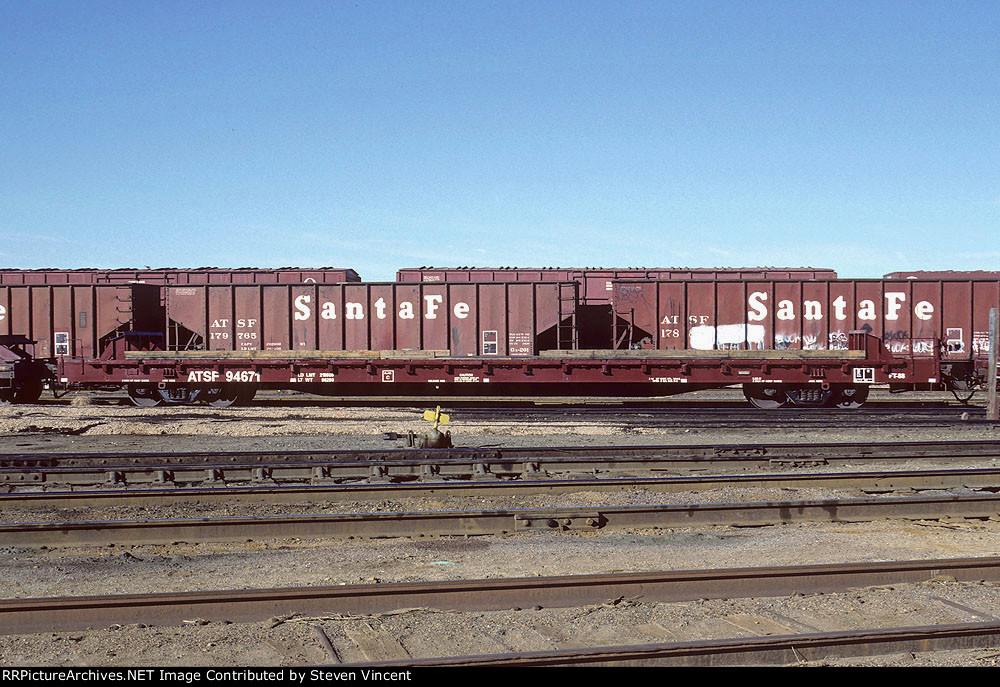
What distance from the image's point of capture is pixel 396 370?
22.1m

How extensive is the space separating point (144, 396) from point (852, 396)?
62.7ft

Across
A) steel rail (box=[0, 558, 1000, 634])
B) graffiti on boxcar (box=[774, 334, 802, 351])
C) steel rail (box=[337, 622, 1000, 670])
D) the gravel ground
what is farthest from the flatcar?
steel rail (box=[337, 622, 1000, 670])

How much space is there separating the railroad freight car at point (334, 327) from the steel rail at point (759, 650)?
1752 cm

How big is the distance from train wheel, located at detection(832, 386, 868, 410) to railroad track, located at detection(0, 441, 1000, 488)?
27.4 ft

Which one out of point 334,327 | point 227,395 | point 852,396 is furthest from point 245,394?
point 852,396

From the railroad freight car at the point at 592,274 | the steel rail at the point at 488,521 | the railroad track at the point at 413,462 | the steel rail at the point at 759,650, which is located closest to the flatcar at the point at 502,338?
the railroad freight car at the point at 592,274

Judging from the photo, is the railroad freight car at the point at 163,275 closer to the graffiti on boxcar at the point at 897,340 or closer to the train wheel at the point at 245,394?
the train wheel at the point at 245,394

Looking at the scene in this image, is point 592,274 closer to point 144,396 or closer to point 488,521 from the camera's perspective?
point 144,396

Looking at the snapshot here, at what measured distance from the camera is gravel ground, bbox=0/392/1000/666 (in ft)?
16.9

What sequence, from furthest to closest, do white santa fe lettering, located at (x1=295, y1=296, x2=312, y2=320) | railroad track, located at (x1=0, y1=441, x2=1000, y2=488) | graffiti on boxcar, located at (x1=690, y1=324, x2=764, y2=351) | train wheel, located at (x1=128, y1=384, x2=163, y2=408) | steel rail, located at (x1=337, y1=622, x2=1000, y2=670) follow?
white santa fe lettering, located at (x1=295, y1=296, x2=312, y2=320)
train wheel, located at (x1=128, y1=384, x2=163, y2=408)
graffiti on boxcar, located at (x1=690, y1=324, x2=764, y2=351)
railroad track, located at (x1=0, y1=441, x2=1000, y2=488)
steel rail, located at (x1=337, y1=622, x2=1000, y2=670)

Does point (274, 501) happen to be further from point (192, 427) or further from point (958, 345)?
point (958, 345)

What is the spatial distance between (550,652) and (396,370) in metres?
17.6

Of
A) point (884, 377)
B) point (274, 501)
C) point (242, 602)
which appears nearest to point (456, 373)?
point (884, 377)

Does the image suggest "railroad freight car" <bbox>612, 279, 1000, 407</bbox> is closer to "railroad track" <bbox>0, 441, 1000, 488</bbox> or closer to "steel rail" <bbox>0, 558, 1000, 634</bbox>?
"railroad track" <bbox>0, 441, 1000, 488</bbox>
